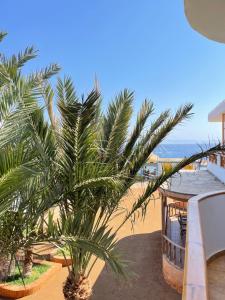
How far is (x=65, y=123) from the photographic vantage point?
4.18 meters

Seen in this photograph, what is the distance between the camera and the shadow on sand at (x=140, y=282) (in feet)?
23.7

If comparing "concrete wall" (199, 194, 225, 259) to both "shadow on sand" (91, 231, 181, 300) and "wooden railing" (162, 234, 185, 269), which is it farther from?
"wooden railing" (162, 234, 185, 269)

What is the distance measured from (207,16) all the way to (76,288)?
16.9ft

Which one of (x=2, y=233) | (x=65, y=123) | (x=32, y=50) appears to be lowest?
(x=2, y=233)

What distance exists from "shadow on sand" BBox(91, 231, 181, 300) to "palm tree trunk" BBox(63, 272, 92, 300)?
45.0 inches

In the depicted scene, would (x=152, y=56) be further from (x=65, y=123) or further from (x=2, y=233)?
(x=2, y=233)

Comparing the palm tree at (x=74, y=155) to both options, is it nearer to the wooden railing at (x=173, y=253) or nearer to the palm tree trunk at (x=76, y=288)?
the palm tree trunk at (x=76, y=288)

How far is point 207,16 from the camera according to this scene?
10.9 ft

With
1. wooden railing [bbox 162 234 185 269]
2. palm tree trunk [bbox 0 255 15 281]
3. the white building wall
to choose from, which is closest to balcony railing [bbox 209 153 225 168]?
the white building wall

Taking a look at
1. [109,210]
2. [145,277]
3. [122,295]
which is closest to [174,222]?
[145,277]

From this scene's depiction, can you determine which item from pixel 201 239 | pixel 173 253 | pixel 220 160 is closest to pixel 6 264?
pixel 201 239

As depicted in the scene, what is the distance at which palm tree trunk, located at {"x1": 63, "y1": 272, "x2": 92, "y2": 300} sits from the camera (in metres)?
5.39

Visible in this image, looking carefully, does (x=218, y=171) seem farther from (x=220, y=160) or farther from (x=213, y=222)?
(x=213, y=222)

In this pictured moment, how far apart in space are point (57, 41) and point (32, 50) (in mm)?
7665
